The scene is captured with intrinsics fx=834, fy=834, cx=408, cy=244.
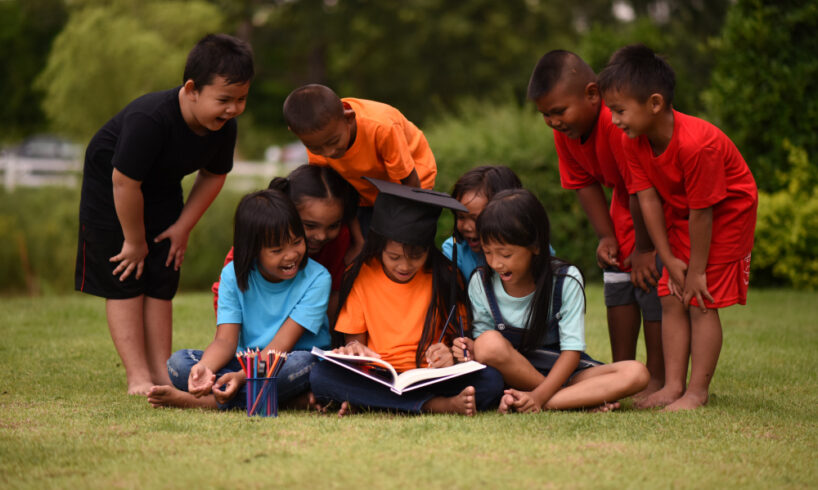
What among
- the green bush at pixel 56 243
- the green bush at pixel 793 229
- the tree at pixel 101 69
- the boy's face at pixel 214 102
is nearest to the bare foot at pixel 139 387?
the boy's face at pixel 214 102

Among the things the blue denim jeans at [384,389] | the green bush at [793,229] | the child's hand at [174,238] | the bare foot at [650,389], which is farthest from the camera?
the green bush at [793,229]

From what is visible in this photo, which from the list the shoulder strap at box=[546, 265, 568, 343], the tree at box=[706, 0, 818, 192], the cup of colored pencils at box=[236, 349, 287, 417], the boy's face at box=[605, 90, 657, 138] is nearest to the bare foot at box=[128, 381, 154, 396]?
the cup of colored pencils at box=[236, 349, 287, 417]

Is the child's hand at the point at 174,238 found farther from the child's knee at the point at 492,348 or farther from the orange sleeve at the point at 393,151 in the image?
the child's knee at the point at 492,348

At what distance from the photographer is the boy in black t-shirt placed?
4.18 m

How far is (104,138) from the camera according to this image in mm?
4477

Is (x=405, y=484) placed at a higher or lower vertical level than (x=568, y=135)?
lower

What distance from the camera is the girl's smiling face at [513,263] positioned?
380 cm

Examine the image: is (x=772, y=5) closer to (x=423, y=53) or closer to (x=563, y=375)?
(x=563, y=375)

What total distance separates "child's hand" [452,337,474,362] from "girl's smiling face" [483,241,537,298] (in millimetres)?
337

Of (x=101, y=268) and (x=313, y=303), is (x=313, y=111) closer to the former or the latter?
(x=313, y=303)

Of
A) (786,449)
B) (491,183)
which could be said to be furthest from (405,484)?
(491,183)

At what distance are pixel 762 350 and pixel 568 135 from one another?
240 cm

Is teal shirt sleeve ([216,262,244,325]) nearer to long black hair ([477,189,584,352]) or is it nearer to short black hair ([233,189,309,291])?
short black hair ([233,189,309,291])

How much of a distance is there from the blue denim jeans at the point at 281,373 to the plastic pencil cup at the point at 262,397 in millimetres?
171
